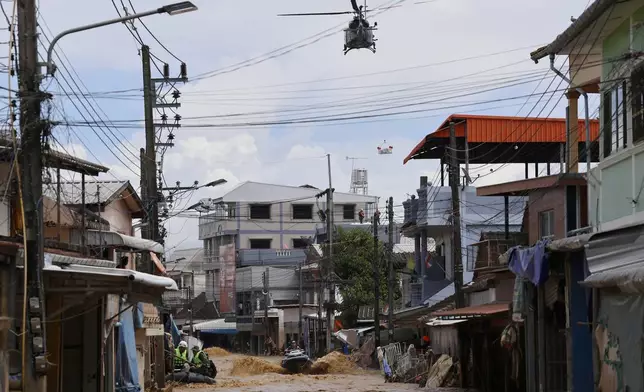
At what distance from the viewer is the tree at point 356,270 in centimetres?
6888

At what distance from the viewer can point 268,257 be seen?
91500mm

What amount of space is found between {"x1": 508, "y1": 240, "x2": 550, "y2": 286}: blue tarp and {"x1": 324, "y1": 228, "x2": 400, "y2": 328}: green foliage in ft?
148

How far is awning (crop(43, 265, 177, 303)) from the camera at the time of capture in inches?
731

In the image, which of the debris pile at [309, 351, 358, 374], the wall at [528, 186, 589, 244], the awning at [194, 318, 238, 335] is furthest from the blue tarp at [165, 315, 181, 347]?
the awning at [194, 318, 238, 335]

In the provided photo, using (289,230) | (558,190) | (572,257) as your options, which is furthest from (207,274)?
(572,257)

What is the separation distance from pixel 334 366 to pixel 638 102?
38593 mm

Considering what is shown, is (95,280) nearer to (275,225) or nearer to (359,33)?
(359,33)

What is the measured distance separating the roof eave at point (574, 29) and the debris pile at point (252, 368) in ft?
116

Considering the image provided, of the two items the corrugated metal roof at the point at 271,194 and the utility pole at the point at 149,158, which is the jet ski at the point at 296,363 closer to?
the utility pole at the point at 149,158

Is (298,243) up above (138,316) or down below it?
above

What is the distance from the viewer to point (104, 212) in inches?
1289

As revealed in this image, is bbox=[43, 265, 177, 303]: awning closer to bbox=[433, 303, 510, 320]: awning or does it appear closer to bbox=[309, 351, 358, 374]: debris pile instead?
bbox=[433, 303, 510, 320]: awning

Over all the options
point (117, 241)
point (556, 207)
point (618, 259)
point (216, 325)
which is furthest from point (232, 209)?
point (618, 259)

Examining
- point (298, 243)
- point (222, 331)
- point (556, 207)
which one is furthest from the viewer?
point (298, 243)
